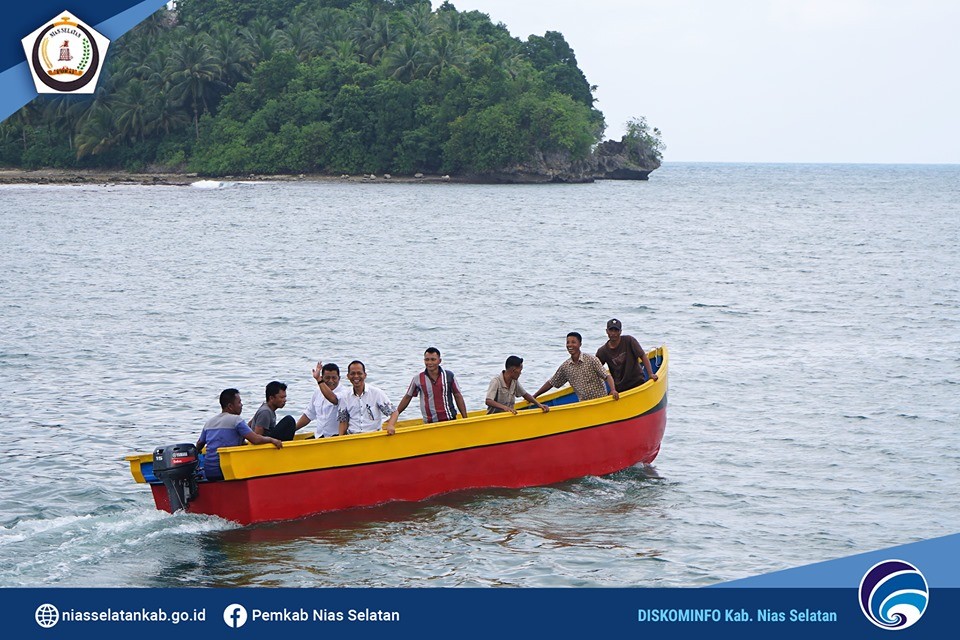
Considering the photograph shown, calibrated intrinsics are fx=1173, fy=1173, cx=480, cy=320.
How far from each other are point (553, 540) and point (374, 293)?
2167cm

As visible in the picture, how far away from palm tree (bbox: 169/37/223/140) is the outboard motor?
9034cm

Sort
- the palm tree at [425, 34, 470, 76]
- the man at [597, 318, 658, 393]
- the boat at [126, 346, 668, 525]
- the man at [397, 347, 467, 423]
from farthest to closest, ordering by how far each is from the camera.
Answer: the palm tree at [425, 34, 470, 76], the man at [597, 318, 658, 393], the man at [397, 347, 467, 423], the boat at [126, 346, 668, 525]

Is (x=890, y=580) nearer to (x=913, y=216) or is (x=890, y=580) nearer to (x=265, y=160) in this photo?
(x=913, y=216)

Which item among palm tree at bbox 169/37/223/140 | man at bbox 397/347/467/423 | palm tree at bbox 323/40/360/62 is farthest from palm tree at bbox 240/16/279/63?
man at bbox 397/347/467/423

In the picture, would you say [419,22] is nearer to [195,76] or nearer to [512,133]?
[512,133]

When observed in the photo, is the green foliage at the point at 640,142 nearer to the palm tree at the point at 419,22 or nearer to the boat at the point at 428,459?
the palm tree at the point at 419,22

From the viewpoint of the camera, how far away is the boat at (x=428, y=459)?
11.7 metres

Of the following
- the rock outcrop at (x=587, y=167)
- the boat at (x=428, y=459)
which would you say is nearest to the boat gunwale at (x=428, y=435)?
the boat at (x=428, y=459)

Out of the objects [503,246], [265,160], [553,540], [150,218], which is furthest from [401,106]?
[553,540]
